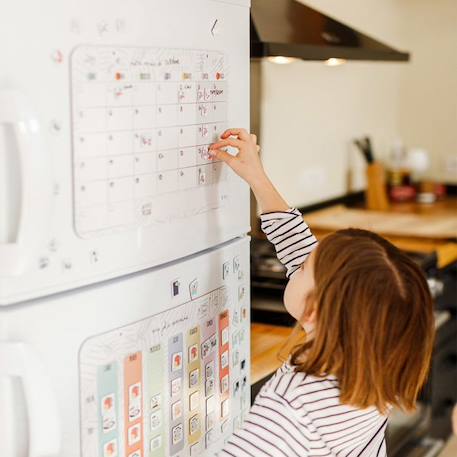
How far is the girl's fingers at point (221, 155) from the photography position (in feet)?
4.83

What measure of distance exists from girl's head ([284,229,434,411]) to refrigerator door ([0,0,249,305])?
0.24 meters

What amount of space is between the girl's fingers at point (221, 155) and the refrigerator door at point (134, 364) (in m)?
0.16

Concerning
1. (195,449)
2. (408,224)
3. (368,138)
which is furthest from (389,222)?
(195,449)

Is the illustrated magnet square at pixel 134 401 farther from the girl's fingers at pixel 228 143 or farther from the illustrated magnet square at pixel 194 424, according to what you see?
the girl's fingers at pixel 228 143

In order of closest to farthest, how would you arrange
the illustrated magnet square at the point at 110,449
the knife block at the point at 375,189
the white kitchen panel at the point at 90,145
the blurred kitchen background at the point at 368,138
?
1. the white kitchen panel at the point at 90,145
2. the illustrated magnet square at the point at 110,449
3. the blurred kitchen background at the point at 368,138
4. the knife block at the point at 375,189

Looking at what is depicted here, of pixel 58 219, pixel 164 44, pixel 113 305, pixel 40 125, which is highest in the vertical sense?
pixel 164 44

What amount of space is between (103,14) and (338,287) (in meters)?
0.51

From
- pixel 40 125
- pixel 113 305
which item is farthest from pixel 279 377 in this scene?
pixel 40 125

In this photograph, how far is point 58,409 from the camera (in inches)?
45.8

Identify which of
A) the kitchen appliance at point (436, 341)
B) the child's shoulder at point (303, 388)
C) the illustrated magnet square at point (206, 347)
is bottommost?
the kitchen appliance at point (436, 341)

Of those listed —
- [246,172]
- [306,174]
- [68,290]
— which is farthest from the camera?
[306,174]

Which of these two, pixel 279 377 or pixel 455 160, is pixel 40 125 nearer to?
pixel 279 377

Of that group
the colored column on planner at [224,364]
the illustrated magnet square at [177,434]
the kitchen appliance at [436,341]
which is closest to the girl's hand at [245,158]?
the colored column on planner at [224,364]

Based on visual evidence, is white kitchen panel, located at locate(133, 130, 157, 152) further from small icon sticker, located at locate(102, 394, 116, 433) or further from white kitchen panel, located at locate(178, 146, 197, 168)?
small icon sticker, located at locate(102, 394, 116, 433)
